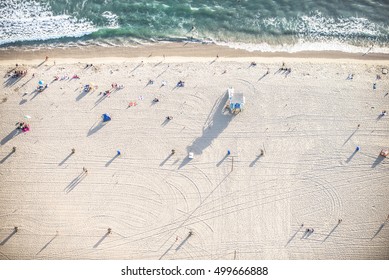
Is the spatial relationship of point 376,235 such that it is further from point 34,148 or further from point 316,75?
point 34,148

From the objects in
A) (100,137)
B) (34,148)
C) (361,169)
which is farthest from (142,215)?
(361,169)

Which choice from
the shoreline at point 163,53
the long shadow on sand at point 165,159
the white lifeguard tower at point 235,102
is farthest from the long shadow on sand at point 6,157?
the white lifeguard tower at point 235,102

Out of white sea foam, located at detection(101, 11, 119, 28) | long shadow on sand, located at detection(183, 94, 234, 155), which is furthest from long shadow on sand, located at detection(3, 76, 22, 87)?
long shadow on sand, located at detection(183, 94, 234, 155)

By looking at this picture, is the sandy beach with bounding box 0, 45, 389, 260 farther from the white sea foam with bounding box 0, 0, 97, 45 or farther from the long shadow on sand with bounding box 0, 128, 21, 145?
the white sea foam with bounding box 0, 0, 97, 45

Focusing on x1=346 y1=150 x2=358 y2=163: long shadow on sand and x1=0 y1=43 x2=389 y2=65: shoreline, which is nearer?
x1=346 y1=150 x2=358 y2=163: long shadow on sand

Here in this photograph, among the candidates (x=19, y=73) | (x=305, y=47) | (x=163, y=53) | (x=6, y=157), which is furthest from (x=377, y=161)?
(x=19, y=73)
